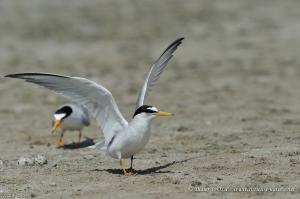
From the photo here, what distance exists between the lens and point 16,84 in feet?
48.5

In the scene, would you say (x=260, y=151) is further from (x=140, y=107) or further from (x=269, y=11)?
(x=269, y=11)

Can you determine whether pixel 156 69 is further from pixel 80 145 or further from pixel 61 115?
pixel 61 115

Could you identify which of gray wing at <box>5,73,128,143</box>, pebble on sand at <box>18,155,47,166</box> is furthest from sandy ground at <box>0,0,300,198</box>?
gray wing at <box>5,73,128,143</box>

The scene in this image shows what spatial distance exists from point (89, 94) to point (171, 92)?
6501 millimetres

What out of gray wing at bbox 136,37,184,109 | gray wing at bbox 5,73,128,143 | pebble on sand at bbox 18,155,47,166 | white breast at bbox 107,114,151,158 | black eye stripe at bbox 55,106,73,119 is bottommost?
pebble on sand at bbox 18,155,47,166

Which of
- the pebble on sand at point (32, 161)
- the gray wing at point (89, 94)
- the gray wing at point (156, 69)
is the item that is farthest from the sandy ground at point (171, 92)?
the gray wing at point (156, 69)

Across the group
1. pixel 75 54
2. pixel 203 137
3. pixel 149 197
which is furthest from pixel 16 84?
pixel 149 197

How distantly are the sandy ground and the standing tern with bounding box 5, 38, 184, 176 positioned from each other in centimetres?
36

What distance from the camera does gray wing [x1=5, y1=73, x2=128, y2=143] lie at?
742 centimetres

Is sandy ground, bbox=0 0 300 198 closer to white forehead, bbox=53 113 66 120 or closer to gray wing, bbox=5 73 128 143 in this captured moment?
white forehead, bbox=53 113 66 120

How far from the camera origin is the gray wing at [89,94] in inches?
292

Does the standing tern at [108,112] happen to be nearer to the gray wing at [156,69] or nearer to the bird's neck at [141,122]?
the bird's neck at [141,122]

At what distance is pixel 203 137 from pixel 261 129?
3.25ft

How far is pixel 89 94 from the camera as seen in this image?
7.65 metres
